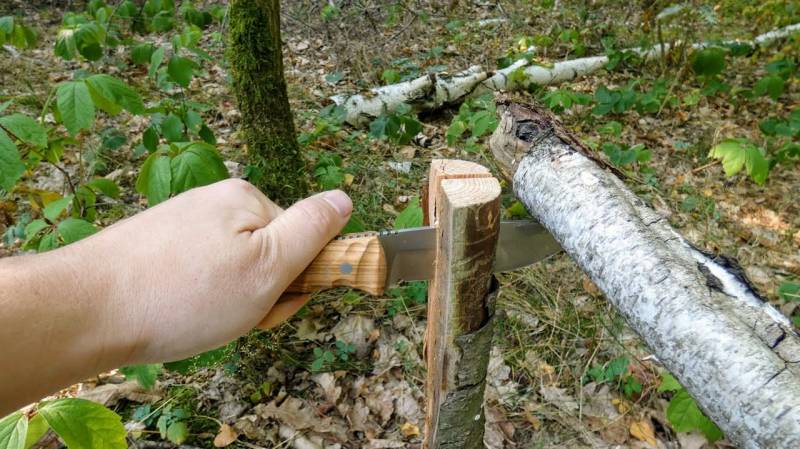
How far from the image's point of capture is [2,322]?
87 centimetres

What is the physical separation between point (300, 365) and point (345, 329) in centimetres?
29

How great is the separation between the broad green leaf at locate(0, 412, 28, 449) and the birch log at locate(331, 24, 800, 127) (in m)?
3.10

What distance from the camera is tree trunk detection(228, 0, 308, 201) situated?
7.29 ft

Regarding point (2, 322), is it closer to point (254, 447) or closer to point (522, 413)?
point (254, 447)

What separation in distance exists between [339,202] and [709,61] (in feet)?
13.3

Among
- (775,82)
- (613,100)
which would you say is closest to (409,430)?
(613,100)

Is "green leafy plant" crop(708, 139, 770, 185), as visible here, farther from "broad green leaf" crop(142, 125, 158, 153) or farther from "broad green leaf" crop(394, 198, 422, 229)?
"broad green leaf" crop(142, 125, 158, 153)

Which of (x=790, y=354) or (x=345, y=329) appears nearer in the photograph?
(x=790, y=354)

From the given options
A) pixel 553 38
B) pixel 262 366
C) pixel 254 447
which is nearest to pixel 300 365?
pixel 262 366

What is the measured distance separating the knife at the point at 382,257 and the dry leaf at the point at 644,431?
1.37 meters

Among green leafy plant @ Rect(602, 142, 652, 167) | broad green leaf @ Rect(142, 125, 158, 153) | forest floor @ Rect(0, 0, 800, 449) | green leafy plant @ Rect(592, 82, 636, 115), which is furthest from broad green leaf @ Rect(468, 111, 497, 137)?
broad green leaf @ Rect(142, 125, 158, 153)

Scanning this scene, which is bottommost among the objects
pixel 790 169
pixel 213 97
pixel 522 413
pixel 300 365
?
pixel 522 413

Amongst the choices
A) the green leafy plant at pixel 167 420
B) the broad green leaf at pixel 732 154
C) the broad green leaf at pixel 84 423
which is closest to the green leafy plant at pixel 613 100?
the broad green leaf at pixel 732 154

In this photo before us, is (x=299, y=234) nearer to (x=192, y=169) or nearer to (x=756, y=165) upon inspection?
(x=192, y=169)
